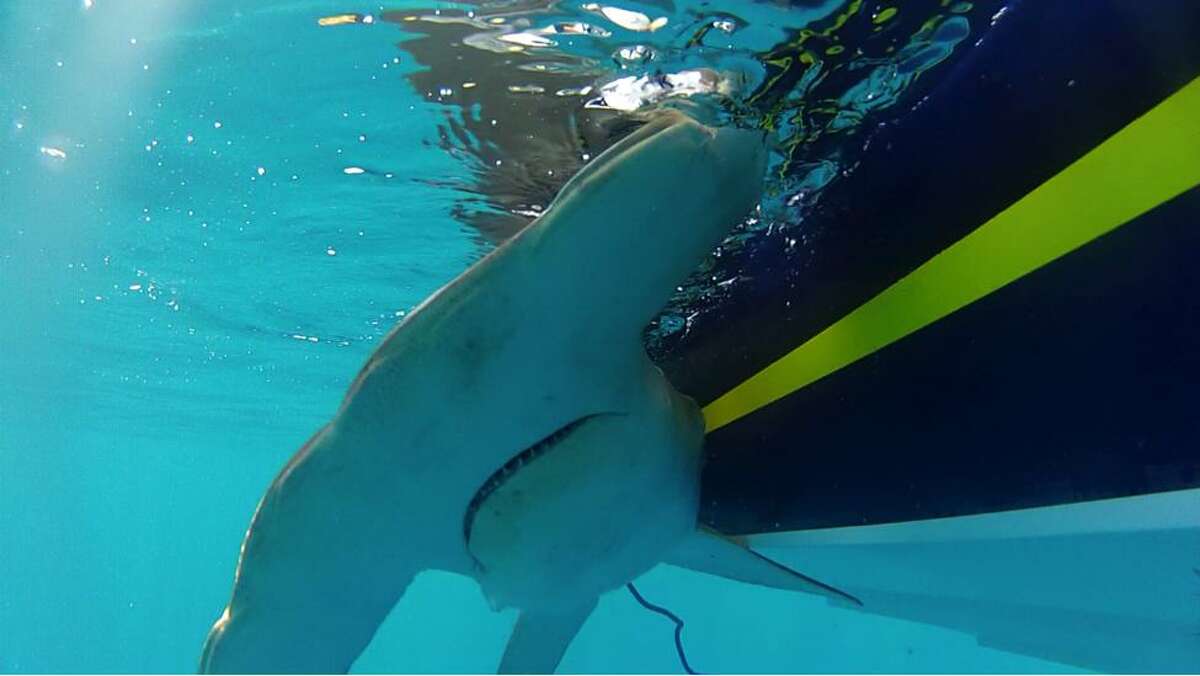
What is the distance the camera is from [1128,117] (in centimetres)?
246

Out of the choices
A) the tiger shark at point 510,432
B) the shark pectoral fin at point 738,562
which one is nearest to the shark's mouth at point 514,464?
the tiger shark at point 510,432

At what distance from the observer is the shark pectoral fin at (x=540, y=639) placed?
13.9ft

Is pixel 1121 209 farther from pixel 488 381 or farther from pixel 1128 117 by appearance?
pixel 488 381

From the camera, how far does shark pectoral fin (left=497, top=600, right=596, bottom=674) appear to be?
423 cm

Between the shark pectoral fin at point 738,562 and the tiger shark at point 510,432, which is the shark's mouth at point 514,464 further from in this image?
the shark pectoral fin at point 738,562

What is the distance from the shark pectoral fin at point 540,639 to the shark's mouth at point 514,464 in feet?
3.81

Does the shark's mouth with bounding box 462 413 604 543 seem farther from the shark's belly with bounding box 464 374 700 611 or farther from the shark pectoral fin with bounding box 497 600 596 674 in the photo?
the shark pectoral fin with bounding box 497 600 596 674

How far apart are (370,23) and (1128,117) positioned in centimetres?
438

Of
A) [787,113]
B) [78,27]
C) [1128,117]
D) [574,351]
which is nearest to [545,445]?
[574,351]

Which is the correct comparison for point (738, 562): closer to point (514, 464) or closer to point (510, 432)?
point (514, 464)

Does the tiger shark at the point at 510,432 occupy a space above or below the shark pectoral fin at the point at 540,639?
above

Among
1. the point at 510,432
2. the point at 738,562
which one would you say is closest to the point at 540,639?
the point at 738,562

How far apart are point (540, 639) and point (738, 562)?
127 centimetres

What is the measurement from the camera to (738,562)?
4.67 meters
